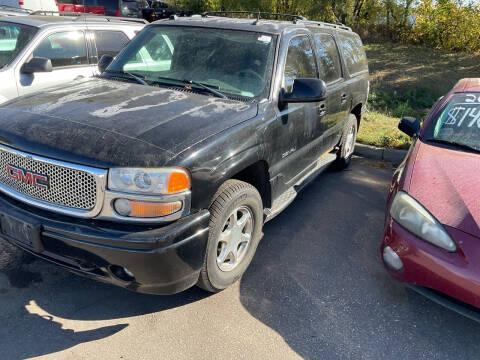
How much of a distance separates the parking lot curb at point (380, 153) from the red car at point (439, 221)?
2.49 m

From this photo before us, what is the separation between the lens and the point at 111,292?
304cm

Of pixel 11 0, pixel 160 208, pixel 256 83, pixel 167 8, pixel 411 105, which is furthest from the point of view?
pixel 167 8

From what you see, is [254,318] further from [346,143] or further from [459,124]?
[346,143]

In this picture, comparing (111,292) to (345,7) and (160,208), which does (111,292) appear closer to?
(160,208)

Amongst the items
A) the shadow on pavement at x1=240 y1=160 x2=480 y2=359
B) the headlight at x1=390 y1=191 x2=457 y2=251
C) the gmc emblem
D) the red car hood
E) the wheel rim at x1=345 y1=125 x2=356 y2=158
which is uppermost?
the gmc emblem

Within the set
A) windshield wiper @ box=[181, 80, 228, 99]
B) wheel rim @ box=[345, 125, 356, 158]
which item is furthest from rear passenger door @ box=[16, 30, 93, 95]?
wheel rim @ box=[345, 125, 356, 158]

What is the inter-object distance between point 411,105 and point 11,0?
461 inches

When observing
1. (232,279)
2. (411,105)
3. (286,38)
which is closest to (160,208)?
(232,279)

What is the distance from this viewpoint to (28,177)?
2.52 meters

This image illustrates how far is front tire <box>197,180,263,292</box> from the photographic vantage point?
2.68m

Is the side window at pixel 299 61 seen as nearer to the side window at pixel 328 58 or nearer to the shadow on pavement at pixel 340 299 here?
the side window at pixel 328 58

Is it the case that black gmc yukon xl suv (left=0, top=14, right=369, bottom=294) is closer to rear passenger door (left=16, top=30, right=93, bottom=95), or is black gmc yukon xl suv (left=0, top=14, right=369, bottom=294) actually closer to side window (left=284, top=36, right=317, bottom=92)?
side window (left=284, top=36, right=317, bottom=92)

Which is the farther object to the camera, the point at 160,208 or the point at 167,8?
the point at 167,8

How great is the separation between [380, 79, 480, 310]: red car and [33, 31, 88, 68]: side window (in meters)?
4.59
